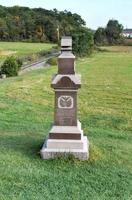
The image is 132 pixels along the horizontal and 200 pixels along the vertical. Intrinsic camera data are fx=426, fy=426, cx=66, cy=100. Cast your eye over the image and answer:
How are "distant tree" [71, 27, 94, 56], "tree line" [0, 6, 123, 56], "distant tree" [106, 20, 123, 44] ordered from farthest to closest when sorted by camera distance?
"distant tree" [106, 20, 123, 44], "tree line" [0, 6, 123, 56], "distant tree" [71, 27, 94, 56]

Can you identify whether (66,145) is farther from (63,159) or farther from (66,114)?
(66,114)

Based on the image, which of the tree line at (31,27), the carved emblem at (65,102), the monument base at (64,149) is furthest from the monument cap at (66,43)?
the tree line at (31,27)

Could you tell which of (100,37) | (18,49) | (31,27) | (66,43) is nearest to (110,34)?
(100,37)

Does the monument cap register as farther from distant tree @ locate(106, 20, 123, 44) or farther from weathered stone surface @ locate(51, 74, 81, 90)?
distant tree @ locate(106, 20, 123, 44)

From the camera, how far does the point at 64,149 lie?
6.10 m

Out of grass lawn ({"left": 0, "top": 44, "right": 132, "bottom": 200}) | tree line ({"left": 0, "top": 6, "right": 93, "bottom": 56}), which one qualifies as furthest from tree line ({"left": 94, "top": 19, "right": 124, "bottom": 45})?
grass lawn ({"left": 0, "top": 44, "right": 132, "bottom": 200})

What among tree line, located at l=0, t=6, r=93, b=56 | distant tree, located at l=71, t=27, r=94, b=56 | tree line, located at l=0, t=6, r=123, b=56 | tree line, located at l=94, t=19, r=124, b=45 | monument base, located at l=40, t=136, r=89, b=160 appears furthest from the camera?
tree line, located at l=0, t=6, r=93, b=56

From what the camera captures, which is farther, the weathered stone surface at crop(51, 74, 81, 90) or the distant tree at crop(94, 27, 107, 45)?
the distant tree at crop(94, 27, 107, 45)

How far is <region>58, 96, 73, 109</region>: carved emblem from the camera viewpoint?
6168mm

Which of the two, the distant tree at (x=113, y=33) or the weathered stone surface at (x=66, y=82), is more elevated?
the weathered stone surface at (x=66, y=82)

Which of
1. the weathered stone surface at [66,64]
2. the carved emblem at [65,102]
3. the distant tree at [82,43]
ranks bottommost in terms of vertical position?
the distant tree at [82,43]

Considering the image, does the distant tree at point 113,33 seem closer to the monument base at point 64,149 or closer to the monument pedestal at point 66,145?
the monument pedestal at point 66,145

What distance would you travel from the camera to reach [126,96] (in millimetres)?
14039

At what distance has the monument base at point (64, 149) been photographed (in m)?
6.04
